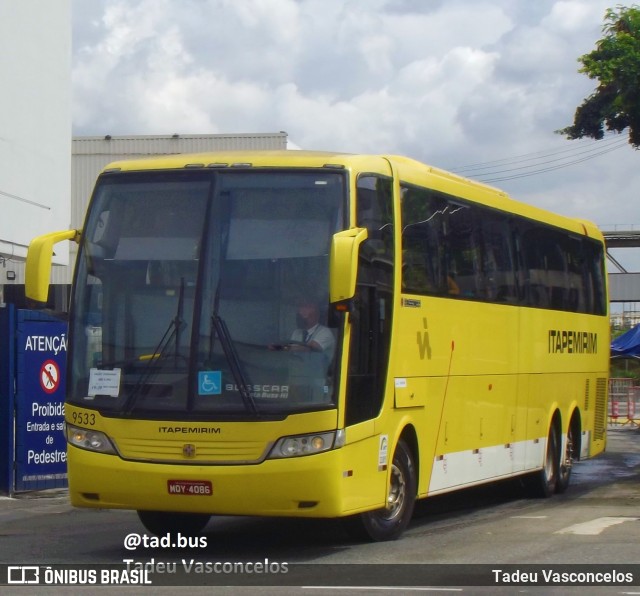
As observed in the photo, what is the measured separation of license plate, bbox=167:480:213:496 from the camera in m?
9.94

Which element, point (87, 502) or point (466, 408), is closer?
point (87, 502)

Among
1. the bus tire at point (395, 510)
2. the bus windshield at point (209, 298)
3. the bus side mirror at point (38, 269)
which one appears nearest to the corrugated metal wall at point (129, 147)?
the bus tire at point (395, 510)

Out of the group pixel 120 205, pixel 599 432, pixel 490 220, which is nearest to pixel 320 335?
pixel 120 205

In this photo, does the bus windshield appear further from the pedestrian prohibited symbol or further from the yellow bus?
the pedestrian prohibited symbol

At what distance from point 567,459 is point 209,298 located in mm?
8751

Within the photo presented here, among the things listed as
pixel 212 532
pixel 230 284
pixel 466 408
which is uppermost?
pixel 230 284

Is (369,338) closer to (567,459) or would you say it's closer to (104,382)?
(104,382)

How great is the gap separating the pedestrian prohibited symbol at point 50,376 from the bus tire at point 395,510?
21.1 feet

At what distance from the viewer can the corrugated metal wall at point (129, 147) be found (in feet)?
138

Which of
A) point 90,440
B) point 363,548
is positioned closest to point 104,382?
point 90,440

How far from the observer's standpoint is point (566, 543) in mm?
11000

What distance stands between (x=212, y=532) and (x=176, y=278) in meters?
3.39

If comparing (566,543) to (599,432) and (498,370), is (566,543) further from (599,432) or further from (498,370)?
(599,432)

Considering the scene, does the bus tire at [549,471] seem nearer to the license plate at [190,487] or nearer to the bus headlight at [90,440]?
the license plate at [190,487]
